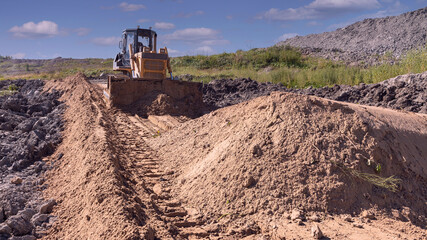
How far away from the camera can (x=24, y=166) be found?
21.8 ft

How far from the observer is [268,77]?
69.9ft

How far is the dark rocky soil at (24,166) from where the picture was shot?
13.5ft

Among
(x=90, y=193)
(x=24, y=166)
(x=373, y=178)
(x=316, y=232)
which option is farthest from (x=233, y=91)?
(x=316, y=232)

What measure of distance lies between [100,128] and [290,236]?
210 inches

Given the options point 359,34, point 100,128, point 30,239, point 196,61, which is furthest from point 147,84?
point 359,34

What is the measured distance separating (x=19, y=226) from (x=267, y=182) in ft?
8.96

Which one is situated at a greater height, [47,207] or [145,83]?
[145,83]

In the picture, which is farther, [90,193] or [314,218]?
[90,193]

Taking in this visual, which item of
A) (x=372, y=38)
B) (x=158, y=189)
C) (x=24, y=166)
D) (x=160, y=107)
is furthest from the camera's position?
(x=372, y=38)

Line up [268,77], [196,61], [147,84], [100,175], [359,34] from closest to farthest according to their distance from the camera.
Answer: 1. [100,175]
2. [147,84]
3. [268,77]
4. [196,61]
5. [359,34]

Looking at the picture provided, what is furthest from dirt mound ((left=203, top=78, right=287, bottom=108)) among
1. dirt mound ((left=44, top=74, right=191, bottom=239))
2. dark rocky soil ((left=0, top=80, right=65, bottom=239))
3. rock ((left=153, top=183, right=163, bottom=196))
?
rock ((left=153, top=183, right=163, bottom=196))

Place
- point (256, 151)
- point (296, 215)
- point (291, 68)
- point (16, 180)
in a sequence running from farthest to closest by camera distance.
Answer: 1. point (291, 68)
2. point (16, 180)
3. point (256, 151)
4. point (296, 215)

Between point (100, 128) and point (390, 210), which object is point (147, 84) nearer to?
point (100, 128)

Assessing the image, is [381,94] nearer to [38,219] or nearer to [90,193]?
[90,193]
